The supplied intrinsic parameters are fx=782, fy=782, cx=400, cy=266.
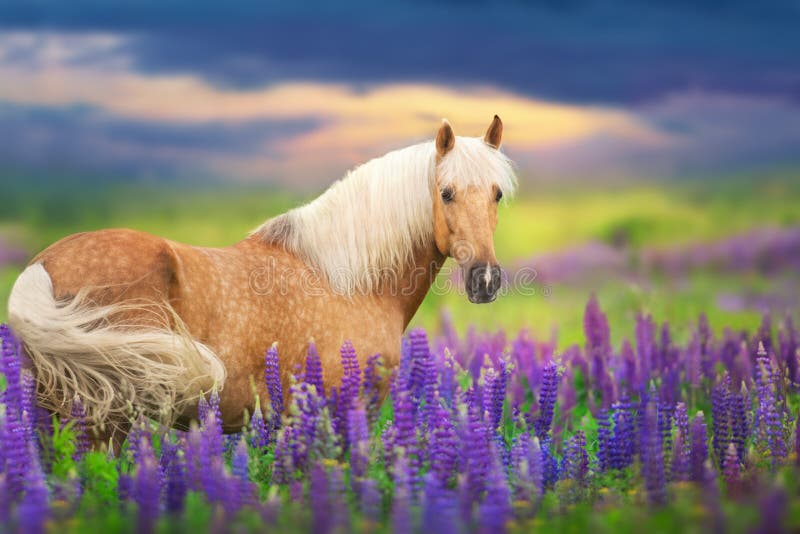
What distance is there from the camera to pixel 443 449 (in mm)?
4039

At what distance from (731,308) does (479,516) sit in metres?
12.6

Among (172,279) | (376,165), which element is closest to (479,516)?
(172,279)

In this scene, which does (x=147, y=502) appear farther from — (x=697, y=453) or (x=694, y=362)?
(x=694, y=362)

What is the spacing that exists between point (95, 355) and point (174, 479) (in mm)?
1323

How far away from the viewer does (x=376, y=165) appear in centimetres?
585

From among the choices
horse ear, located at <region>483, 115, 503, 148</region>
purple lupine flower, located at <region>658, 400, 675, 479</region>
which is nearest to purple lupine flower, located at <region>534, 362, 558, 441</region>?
purple lupine flower, located at <region>658, 400, 675, 479</region>

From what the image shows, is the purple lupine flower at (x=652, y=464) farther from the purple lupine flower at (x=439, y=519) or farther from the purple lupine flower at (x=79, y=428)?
the purple lupine flower at (x=79, y=428)

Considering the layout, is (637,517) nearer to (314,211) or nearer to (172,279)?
(172,279)

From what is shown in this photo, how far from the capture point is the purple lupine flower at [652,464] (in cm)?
364

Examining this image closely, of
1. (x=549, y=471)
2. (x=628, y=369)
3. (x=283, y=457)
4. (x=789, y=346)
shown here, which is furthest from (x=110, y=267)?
(x=789, y=346)

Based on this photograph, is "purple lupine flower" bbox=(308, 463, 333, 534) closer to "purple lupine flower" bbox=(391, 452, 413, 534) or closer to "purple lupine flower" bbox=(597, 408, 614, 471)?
"purple lupine flower" bbox=(391, 452, 413, 534)

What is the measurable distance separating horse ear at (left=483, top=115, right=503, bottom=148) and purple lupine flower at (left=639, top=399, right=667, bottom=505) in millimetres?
2532

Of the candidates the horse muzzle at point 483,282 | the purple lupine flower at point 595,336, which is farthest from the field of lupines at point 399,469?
the purple lupine flower at point 595,336

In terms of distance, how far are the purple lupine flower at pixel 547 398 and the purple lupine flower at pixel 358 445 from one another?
1519mm
